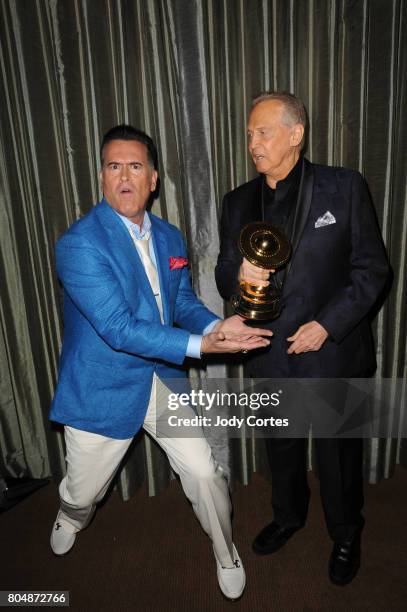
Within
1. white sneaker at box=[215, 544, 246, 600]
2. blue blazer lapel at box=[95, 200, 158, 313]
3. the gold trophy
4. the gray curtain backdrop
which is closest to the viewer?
the gold trophy

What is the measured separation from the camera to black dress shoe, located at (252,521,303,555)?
106 inches

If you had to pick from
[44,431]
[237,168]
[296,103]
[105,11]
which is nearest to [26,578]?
[44,431]

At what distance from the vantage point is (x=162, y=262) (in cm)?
243

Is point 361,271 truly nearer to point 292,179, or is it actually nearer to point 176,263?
point 292,179

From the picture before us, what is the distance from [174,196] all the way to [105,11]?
43.9 inches

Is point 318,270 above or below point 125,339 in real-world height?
above

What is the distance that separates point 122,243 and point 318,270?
100 centimetres

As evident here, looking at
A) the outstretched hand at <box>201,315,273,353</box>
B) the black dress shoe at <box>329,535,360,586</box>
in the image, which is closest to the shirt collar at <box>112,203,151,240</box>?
the outstretched hand at <box>201,315,273,353</box>

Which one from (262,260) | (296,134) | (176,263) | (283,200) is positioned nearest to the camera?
(262,260)

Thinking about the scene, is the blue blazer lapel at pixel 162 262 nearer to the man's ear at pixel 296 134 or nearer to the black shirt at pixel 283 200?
the black shirt at pixel 283 200

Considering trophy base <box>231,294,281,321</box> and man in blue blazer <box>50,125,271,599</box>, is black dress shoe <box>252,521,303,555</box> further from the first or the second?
trophy base <box>231,294,281,321</box>

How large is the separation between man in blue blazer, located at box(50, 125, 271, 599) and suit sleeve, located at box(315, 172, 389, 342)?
371 mm

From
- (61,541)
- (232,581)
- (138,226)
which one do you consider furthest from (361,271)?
(61,541)

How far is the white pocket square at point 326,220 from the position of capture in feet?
7.23
